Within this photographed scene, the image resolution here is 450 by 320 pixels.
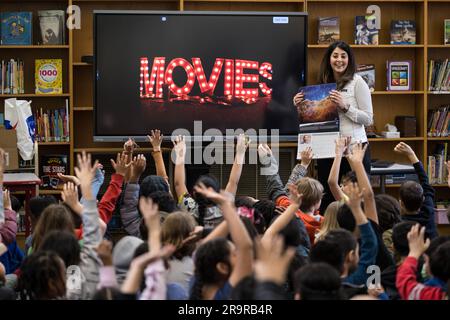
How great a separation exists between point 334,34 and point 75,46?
6.92 ft

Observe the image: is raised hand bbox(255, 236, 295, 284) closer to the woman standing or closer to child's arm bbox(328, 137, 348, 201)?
child's arm bbox(328, 137, 348, 201)

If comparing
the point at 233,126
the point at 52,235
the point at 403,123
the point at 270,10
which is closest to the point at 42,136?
the point at 233,126

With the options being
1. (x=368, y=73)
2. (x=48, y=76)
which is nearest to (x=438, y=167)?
(x=368, y=73)

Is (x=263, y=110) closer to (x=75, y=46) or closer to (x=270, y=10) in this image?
(x=270, y=10)

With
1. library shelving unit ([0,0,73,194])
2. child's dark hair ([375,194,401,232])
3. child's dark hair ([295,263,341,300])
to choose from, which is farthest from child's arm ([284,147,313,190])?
library shelving unit ([0,0,73,194])

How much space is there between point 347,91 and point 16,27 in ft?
9.62

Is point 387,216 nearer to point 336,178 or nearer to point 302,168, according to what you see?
point 336,178

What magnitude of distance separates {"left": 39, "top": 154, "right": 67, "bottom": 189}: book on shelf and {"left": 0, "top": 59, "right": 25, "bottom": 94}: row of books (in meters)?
0.57

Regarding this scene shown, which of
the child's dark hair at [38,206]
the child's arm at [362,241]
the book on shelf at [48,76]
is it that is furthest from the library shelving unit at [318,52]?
the child's arm at [362,241]

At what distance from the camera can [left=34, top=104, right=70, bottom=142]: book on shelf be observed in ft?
24.5

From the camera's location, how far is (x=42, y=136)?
293 inches

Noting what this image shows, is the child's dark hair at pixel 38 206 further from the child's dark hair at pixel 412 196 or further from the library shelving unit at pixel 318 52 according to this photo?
the library shelving unit at pixel 318 52

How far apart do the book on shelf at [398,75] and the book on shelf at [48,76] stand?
2.70m
